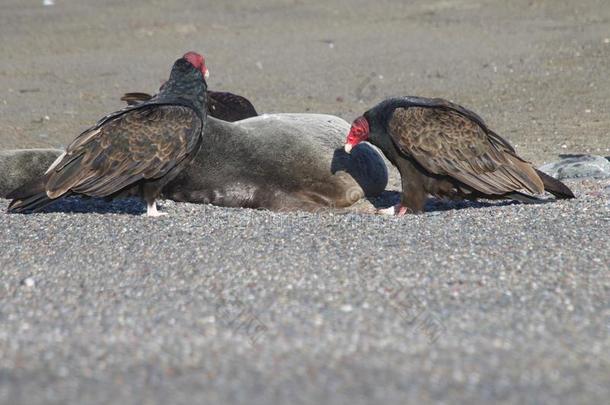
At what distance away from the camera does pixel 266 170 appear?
8.02m

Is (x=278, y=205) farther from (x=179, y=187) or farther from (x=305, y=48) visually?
(x=305, y=48)

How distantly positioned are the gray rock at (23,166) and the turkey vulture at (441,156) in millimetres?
2219

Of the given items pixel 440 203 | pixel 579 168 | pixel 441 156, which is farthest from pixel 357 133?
pixel 579 168

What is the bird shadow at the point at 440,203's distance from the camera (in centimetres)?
803

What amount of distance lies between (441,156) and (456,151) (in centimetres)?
12

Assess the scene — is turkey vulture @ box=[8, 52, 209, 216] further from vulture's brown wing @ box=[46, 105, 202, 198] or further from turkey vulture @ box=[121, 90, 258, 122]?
turkey vulture @ box=[121, 90, 258, 122]

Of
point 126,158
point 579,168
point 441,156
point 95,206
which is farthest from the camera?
point 579,168

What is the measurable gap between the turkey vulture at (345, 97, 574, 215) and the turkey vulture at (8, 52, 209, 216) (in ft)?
3.86

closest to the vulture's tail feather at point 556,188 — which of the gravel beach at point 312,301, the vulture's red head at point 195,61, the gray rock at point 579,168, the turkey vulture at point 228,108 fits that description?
the gravel beach at point 312,301

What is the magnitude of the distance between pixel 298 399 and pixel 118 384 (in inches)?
25.8

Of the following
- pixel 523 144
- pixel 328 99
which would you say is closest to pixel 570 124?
pixel 523 144

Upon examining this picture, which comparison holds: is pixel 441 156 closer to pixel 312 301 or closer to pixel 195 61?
pixel 195 61

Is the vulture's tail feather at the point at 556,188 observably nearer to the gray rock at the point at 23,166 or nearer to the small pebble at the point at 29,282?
the gray rock at the point at 23,166

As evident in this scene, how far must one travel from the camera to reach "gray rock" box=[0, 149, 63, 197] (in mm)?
8234
